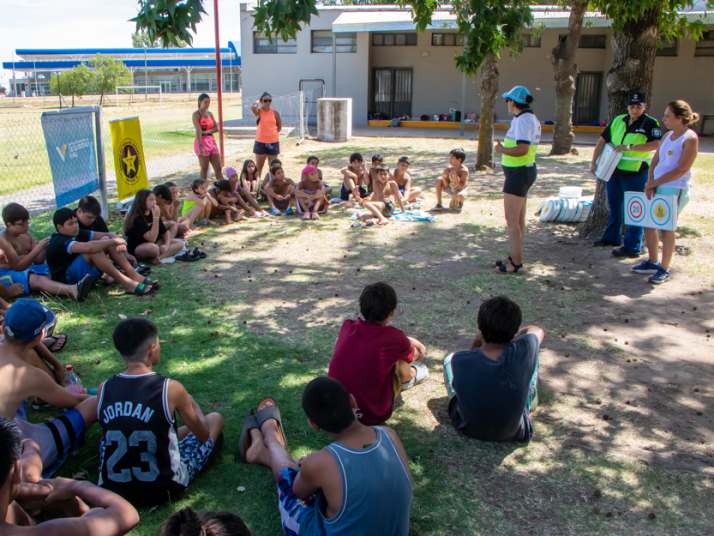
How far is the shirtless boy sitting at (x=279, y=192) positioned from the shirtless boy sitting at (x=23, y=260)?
4.38 metres

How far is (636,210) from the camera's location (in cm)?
711

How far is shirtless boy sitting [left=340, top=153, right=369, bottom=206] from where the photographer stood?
10.6 meters

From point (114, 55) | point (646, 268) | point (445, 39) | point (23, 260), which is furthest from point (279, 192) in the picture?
point (114, 55)

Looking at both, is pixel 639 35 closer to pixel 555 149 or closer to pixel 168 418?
pixel 168 418

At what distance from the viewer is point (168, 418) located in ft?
10.5

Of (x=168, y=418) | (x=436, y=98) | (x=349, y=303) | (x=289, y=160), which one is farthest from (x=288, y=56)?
(x=168, y=418)

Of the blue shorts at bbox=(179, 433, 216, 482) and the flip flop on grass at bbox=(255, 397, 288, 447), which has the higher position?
the flip flop on grass at bbox=(255, 397, 288, 447)

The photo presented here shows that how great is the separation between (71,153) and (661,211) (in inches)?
273

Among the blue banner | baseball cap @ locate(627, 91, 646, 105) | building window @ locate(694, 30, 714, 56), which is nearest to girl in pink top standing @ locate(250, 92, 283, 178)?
the blue banner

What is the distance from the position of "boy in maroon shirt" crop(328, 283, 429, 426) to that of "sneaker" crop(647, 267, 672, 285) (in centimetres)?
395

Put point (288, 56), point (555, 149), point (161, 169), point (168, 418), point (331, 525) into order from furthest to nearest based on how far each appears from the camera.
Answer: point (288, 56) → point (555, 149) → point (161, 169) → point (168, 418) → point (331, 525)

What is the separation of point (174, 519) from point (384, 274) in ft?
17.7

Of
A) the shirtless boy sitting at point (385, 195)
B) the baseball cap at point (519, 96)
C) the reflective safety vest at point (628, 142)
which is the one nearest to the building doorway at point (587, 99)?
the shirtless boy sitting at point (385, 195)

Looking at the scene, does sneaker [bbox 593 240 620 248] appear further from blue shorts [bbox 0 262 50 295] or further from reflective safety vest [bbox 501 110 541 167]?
blue shorts [bbox 0 262 50 295]
